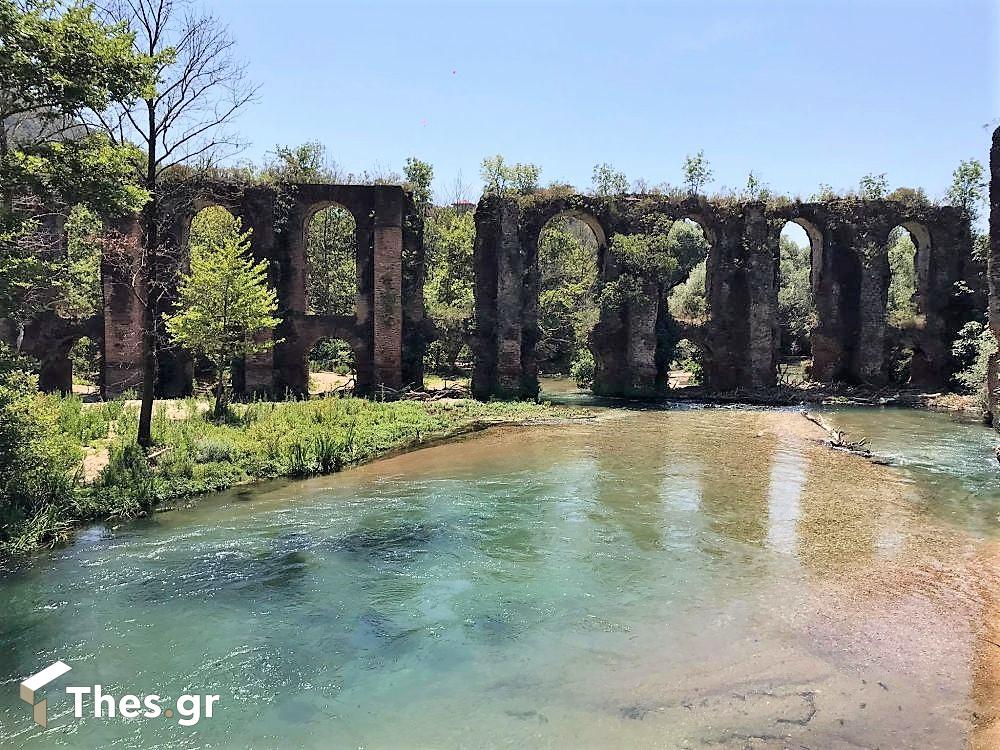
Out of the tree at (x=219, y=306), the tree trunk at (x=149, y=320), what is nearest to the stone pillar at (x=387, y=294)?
the tree at (x=219, y=306)

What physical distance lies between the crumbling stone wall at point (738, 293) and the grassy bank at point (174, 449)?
668 centimetres

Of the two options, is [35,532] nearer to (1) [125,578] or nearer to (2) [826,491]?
(1) [125,578]

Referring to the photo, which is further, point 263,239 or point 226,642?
point 263,239

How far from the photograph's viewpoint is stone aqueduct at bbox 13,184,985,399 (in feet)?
78.0

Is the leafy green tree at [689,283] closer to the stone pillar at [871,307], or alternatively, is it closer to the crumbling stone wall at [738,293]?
the crumbling stone wall at [738,293]

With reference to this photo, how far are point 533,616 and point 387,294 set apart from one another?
17903 millimetres

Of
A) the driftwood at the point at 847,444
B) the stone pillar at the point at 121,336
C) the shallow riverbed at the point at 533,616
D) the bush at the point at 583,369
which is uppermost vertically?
the stone pillar at the point at 121,336

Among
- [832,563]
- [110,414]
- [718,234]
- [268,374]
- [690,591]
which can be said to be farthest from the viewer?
[718,234]

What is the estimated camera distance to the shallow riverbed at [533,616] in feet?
19.0

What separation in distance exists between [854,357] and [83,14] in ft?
93.5

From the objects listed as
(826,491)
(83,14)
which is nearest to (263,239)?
(83,14)

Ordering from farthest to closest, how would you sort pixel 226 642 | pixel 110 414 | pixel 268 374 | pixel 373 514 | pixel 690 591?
pixel 268 374, pixel 110 414, pixel 373 514, pixel 690 591, pixel 226 642

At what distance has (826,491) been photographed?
42.8 feet

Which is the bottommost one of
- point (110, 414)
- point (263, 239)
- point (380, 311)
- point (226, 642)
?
point (226, 642)
